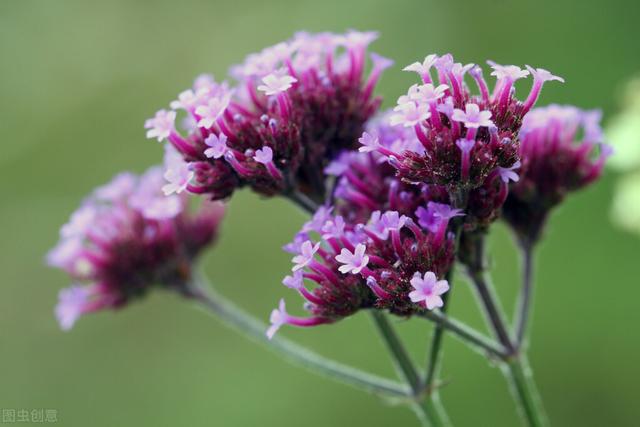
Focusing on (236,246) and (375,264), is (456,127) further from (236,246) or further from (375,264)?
(236,246)

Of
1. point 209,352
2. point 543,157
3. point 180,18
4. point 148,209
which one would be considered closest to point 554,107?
point 543,157

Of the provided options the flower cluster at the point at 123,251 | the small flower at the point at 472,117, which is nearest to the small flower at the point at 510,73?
the small flower at the point at 472,117

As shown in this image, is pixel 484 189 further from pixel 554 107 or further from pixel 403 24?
pixel 403 24

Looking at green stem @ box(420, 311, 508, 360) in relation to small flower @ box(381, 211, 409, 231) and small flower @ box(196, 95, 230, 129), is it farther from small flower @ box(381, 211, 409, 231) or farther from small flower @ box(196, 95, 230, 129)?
small flower @ box(196, 95, 230, 129)

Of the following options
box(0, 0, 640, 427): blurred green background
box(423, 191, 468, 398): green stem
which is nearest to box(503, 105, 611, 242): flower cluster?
box(423, 191, 468, 398): green stem

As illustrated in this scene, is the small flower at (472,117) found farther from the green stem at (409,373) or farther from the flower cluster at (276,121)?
the green stem at (409,373)

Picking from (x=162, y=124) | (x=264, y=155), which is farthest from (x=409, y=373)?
(x=162, y=124)
